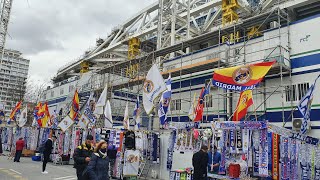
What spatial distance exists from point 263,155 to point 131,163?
5.83 m

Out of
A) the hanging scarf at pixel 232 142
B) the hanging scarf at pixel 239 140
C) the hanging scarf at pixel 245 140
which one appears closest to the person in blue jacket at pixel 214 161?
the hanging scarf at pixel 232 142

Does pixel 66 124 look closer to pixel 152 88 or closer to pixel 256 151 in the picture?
pixel 152 88

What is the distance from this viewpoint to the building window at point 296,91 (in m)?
13.9

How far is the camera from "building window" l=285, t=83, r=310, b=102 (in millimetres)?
13898

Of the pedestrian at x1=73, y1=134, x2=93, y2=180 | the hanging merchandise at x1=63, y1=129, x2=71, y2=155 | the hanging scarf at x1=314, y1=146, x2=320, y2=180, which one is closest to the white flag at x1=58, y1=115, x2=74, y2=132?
the hanging merchandise at x1=63, y1=129, x2=71, y2=155

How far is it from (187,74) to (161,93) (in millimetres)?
7664

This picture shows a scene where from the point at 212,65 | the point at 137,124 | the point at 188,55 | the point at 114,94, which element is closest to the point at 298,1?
the point at 212,65

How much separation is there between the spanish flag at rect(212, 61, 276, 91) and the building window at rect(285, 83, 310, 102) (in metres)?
2.65

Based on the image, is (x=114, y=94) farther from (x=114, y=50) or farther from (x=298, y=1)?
(x=298, y=1)

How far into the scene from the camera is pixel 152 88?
12930 millimetres

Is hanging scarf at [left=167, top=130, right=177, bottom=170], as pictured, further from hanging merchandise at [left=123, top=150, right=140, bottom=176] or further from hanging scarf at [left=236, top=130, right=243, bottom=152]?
hanging scarf at [left=236, top=130, right=243, bottom=152]

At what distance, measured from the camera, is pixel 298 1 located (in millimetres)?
16859

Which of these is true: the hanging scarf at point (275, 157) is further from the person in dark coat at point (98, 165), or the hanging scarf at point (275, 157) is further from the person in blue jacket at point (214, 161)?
the person in dark coat at point (98, 165)

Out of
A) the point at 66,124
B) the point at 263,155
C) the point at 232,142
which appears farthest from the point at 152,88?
the point at 66,124
